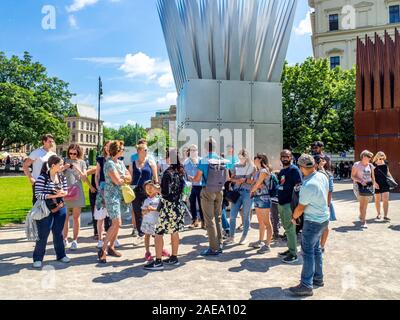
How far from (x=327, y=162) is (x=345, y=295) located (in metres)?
3.44

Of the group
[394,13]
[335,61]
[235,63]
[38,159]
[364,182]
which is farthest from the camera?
[335,61]

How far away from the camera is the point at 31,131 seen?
38.5 metres

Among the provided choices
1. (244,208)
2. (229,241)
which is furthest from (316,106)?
(229,241)

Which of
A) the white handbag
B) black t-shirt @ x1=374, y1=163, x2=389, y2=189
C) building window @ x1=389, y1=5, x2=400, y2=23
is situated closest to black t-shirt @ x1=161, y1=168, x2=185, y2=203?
the white handbag

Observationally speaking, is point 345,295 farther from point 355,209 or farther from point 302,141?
point 302,141

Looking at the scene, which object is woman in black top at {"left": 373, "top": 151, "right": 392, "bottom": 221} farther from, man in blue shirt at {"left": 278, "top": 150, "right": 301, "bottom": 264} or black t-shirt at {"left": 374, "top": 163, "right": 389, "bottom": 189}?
man in blue shirt at {"left": 278, "top": 150, "right": 301, "bottom": 264}

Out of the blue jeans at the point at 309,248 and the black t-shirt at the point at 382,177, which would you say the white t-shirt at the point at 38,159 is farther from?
the black t-shirt at the point at 382,177

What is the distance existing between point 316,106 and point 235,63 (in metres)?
20.2

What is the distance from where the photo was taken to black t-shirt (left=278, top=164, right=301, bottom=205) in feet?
17.0

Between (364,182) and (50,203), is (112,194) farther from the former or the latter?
(364,182)

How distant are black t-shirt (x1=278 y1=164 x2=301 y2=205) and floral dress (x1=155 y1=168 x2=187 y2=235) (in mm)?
1645

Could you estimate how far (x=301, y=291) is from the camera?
381cm

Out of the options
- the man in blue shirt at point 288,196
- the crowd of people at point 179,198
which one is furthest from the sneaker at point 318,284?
the man in blue shirt at point 288,196
